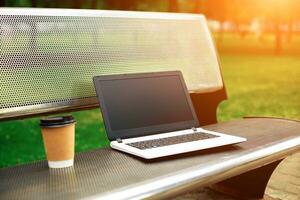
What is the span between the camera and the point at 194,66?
3299mm

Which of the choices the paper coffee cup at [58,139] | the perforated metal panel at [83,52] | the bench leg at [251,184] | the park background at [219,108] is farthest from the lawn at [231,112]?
the paper coffee cup at [58,139]

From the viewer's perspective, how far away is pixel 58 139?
1973 mm

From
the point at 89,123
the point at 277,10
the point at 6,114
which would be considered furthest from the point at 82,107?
the point at 277,10

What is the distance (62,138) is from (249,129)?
3.90 ft

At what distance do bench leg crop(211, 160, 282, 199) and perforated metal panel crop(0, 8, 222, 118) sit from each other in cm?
67

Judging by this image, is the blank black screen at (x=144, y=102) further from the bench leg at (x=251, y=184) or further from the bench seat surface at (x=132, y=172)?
the bench leg at (x=251, y=184)

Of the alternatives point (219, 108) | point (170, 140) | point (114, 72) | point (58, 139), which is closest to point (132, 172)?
point (58, 139)

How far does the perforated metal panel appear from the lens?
2.49 m

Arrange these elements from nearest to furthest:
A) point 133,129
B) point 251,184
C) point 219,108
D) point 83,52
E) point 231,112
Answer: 1. point 133,129
2. point 83,52
3. point 251,184
4. point 231,112
5. point 219,108

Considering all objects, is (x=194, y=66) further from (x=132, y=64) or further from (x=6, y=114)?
(x=6, y=114)

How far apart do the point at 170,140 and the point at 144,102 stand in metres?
0.32

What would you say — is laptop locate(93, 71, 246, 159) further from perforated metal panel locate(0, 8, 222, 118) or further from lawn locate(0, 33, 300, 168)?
lawn locate(0, 33, 300, 168)

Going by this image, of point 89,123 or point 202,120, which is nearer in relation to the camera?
point 202,120

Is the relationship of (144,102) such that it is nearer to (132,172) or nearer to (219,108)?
(132,172)
